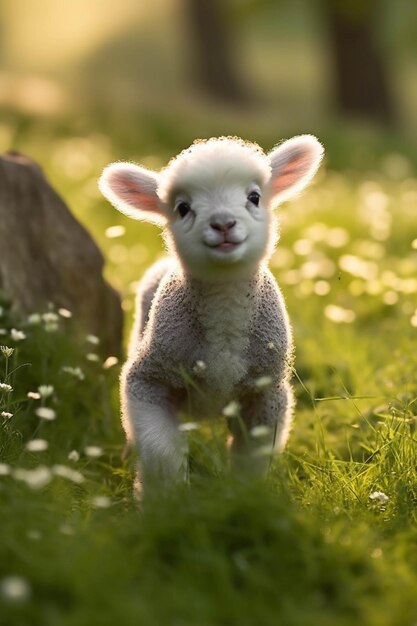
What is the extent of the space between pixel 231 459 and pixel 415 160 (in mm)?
11588

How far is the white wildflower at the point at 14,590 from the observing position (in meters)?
2.77

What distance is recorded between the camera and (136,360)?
14.2 ft

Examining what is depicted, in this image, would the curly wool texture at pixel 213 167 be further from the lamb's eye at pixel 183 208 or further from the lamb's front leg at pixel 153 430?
the lamb's front leg at pixel 153 430

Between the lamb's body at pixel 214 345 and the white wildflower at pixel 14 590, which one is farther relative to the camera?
the lamb's body at pixel 214 345

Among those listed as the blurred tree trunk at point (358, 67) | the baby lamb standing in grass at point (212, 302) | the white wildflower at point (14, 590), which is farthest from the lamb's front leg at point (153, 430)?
the blurred tree trunk at point (358, 67)

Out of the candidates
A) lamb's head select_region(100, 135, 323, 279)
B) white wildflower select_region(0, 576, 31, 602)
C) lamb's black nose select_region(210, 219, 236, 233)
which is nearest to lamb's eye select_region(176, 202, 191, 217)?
lamb's head select_region(100, 135, 323, 279)

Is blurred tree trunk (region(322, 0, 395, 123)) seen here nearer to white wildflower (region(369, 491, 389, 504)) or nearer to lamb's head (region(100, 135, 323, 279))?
lamb's head (region(100, 135, 323, 279))

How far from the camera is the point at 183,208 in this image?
13.3 feet

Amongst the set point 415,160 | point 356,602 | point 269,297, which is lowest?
point 415,160

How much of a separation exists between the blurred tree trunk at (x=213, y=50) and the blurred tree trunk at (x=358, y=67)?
2.01 metres

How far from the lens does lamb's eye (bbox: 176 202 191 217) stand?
402 centimetres

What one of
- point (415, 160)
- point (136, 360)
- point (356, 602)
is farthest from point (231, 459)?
point (415, 160)

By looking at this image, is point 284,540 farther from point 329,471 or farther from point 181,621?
point 329,471

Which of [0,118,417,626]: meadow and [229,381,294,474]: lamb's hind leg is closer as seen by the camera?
[0,118,417,626]: meadow
